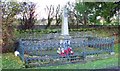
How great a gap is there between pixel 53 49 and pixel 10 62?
27.9 inches

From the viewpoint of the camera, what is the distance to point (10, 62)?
306 cm

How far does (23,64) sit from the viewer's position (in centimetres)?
309

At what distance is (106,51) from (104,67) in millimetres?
863

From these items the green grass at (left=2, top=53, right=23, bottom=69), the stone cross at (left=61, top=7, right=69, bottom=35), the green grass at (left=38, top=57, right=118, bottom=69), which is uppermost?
the stone cross at (left=61, top=7, right=69, bottom=35)

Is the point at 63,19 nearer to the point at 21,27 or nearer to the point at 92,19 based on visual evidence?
the point at 92,19

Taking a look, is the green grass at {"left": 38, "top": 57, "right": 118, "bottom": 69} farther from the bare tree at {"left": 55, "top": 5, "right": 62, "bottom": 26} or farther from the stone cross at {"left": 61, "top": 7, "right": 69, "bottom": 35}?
the bare tree at {"left": 55, "top": 5, "right": 62, "bottom": 26}

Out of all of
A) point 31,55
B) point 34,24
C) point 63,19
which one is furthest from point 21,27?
point 63,19

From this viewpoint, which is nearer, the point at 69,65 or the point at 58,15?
the point at 69,65

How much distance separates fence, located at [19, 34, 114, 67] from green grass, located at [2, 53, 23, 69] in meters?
0.10

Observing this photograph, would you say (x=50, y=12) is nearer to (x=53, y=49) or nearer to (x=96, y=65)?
(x=53, y=49)

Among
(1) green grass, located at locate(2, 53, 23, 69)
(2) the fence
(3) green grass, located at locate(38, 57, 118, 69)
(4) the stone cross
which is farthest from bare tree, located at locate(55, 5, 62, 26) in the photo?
(1) green grass, located at locate(2, 53, 23, 69)

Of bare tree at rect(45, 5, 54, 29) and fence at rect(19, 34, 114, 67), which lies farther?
bare tree at rect(45, 5, 54, 29)

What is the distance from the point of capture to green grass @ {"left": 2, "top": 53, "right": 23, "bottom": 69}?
2.93 m

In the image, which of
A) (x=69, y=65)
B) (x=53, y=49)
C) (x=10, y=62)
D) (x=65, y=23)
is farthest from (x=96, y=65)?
(x=10, y=62)
